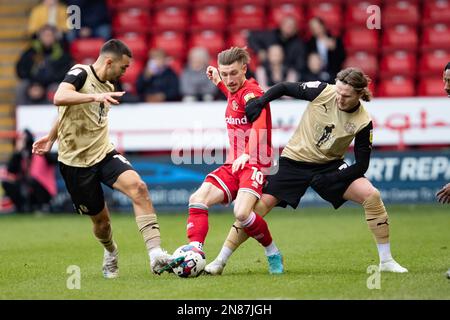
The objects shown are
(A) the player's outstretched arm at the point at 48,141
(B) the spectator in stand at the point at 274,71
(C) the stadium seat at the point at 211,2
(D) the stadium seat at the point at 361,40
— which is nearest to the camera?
(A) the player's outstretched arm at the point at 48,141

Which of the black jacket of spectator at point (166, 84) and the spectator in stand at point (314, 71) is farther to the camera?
the black jacket of spectator at point (166, 84)

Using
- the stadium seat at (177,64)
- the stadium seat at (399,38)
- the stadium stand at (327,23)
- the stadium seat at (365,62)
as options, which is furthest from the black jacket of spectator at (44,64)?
the stadium seat at (399,38)

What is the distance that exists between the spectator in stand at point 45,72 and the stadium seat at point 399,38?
6.53 metres

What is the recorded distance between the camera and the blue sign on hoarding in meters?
16.4

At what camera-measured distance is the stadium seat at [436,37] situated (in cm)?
1931

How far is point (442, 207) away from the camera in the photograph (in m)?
16.2

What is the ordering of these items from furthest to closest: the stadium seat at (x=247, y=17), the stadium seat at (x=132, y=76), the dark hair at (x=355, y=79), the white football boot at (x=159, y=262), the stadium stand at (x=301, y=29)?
the stadium seat at (x=247, y=17) → the stadium stand at (x=301, y=29) → the stadium seat at (x=132, y=76) → the dark hair at (x=355, y=79) → the white football boot at (x=159, y=262)

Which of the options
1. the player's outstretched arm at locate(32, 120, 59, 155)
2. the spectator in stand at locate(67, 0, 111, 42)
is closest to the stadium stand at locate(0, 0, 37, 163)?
the spectator in stand at locate(67, 0, 111, 42)

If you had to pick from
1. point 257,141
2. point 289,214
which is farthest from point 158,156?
point 257,141

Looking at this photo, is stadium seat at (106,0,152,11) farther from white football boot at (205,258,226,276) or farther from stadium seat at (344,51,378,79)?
white football boot at (205,258,226,276)

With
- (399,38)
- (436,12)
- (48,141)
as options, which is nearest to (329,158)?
(48,141)

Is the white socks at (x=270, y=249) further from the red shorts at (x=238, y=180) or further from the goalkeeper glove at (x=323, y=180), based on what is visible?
the goalkeeper glove at (x=323, y=180)

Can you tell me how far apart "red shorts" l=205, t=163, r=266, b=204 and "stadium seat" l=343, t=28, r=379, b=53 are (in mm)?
10993
